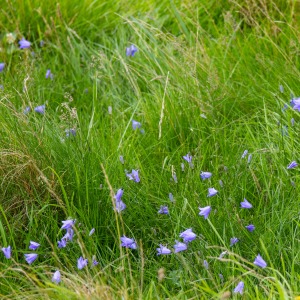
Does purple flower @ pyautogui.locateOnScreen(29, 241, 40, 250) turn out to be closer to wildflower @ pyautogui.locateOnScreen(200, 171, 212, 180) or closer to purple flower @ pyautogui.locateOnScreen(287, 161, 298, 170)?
wildflower @ pyautogui.locateOnScreen(200, 171, 212, 180)

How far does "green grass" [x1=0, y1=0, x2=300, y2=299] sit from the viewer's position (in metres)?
2.81

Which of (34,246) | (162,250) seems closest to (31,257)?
(34,246)

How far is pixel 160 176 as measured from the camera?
132 inches

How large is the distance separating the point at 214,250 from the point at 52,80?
2.10 m

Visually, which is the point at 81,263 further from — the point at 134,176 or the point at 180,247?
the point at 134,176

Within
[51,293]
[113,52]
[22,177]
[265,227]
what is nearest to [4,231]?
[22,177]

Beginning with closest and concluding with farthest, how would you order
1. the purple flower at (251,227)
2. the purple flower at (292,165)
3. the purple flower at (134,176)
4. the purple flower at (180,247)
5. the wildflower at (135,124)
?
the purple flower at (180,247) < the purple flower at (251,227) < the purple flower at (292,165) < the purple flower at (134,176) < the wildflower at (135,124)

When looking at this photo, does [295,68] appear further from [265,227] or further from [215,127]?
[265,227]

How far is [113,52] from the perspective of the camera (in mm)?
4746

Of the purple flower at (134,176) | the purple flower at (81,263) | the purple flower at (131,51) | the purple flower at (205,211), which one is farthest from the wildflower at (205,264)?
the purple flower at (131,51)

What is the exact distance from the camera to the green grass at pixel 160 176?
2809 mm

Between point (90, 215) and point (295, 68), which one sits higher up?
point (295, 68)

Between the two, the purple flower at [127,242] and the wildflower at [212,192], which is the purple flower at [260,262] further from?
the purple flower at [127,242]

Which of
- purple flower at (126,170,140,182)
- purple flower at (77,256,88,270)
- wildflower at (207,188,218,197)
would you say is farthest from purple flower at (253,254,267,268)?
purple flower at (126,170,140,182)
